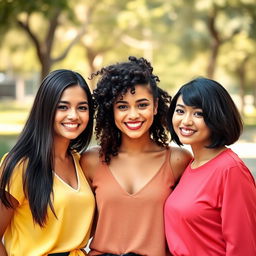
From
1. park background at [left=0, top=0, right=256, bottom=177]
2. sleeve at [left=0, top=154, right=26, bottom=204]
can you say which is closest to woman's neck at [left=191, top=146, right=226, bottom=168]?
sleeve at [left=0, top=154, right=26, bottom=204]

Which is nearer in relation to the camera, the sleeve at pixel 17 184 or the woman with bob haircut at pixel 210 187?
the woman with bob haircut at pixel 210 187

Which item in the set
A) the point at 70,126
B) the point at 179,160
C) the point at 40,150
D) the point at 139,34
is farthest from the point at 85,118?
the point at 139,34

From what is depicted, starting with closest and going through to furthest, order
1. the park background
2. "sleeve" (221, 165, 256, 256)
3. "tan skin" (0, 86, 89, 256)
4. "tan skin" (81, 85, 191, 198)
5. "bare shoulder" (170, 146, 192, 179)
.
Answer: "sleeve" (221, 165, 256, 256) → "tan skin" (0, 86, 89, 256) → "tan skin" (81, 85, 191, 198) → "bare shoulder" (170, 146, 192, 179) → the park background

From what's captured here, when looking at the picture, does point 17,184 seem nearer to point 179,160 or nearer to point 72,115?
point 72,115

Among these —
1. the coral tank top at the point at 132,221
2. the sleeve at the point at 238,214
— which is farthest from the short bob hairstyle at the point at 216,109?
the coral tank top at the point at 132,221

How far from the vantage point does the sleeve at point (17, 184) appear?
3518 mm

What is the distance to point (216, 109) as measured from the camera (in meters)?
3.49

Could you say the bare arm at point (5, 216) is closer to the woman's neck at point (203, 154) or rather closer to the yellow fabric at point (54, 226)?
the yellow fabric at point (54, 226)

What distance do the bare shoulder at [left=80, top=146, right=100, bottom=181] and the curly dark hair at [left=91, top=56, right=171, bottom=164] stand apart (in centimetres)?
6

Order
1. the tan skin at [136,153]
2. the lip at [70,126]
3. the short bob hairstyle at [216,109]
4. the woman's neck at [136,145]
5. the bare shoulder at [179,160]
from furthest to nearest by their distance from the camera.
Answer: the woman's neck at [136,145] → the bare shoulder at [179,160] → the tan skin at [136,153] → the lip at [70,126] → the short bob hairstyle at [216,109]

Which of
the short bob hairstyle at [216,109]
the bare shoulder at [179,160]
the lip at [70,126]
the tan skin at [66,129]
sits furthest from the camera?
the bare shoulder at [179,160]

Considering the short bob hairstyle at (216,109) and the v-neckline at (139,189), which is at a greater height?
the short bob hairstyle at (216,109)

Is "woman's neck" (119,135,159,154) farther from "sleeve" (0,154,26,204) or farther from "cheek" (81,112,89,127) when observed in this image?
"sleeve" (0,154,26,204)

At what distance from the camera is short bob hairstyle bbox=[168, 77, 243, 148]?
3.50 meters
